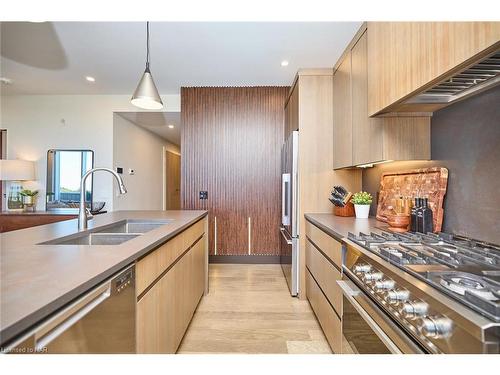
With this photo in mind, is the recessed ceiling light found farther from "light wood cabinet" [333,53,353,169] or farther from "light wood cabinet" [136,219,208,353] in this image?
"light wood cabinet" [333,53,353,169]

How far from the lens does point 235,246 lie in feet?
13.4

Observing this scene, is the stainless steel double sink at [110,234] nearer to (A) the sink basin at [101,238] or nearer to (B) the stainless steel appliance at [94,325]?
(A) the sink basin at [101,238]

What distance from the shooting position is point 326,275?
6.40ft

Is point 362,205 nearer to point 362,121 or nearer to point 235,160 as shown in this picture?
Answer: point 362,121

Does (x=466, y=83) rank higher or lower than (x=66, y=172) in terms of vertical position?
higher

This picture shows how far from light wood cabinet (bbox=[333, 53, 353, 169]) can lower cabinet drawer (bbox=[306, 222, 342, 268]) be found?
676mm

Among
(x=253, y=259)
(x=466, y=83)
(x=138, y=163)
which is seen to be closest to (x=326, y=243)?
(x=466, y=83)

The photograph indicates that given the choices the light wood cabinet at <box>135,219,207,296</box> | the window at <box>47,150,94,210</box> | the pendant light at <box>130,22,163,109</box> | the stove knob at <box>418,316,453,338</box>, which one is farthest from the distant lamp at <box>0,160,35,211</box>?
the stove knob at <box>418,316,453,338</box>

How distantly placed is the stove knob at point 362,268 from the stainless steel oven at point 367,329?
0.09 m

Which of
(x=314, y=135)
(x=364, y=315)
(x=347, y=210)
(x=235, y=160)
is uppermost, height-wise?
(x=314, y=135)

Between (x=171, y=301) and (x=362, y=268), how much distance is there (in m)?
1.13
